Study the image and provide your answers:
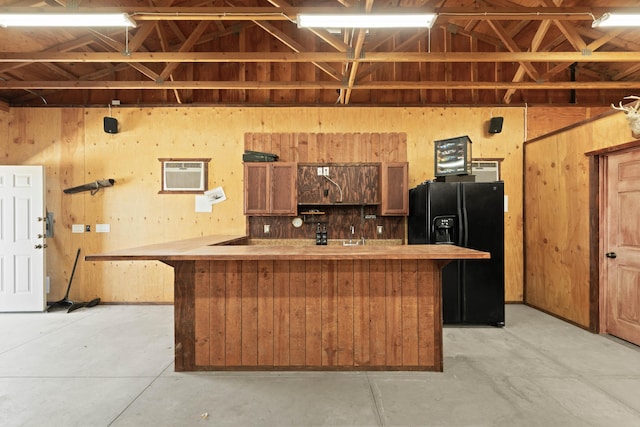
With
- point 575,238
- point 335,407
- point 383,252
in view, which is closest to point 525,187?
point 575,238

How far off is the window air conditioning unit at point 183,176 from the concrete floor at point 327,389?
246 centimetres

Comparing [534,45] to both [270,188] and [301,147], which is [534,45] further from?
[270,188]

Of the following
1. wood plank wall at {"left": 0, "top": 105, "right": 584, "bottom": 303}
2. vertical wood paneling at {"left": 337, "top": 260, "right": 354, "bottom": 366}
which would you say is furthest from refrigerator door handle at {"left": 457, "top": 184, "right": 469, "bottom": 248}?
vertical wood paneling at {"left": 337, "top": 260, "right": 354, "bottom": 366}

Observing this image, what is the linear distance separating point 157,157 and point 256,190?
6.16 feet

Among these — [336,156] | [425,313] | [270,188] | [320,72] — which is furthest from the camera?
[320,72]

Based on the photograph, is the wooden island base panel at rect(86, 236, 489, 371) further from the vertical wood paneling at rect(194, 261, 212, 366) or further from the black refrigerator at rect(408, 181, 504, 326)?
the black refrigerator at rect(408, 181, 504, 326)

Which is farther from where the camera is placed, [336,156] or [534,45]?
[336,156]

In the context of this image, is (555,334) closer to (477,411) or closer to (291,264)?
(477,411)

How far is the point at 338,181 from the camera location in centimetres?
517

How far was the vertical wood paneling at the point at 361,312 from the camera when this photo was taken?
2.90 meters

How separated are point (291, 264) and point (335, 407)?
1.17 m

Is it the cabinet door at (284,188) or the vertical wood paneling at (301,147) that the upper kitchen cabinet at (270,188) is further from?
the vertical wood paneling at (301,147)

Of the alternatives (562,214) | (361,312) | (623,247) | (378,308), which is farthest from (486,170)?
(361,312)

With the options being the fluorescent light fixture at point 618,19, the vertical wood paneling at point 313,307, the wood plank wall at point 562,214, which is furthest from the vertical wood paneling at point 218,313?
the wood plank wall at point 562,214
